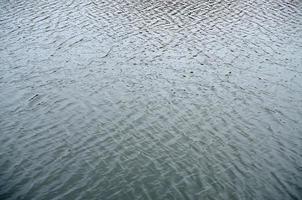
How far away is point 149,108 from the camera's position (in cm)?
3238

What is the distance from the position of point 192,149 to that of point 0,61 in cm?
2793

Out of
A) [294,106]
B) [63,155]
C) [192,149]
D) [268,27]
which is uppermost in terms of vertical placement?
[63,155]

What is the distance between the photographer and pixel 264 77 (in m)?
37.8

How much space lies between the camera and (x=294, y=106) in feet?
107

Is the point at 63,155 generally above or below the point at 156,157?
above

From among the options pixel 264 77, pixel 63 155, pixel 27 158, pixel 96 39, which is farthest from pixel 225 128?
pixel 96 39

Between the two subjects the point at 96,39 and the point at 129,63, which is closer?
the point at 129,63

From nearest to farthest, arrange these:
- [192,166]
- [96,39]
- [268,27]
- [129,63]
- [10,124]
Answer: [192,166]
[10,124]
[129,63]
[96,39]
[268,27]

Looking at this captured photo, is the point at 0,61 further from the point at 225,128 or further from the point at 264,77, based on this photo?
the point at 264,77

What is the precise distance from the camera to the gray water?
928 inches

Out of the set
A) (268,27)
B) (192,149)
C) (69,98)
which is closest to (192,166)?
(192,149)

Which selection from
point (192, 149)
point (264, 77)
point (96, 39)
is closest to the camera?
point (192, 149)

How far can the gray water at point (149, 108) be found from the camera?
77.3ft

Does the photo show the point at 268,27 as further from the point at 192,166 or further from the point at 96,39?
the point at 192,166
